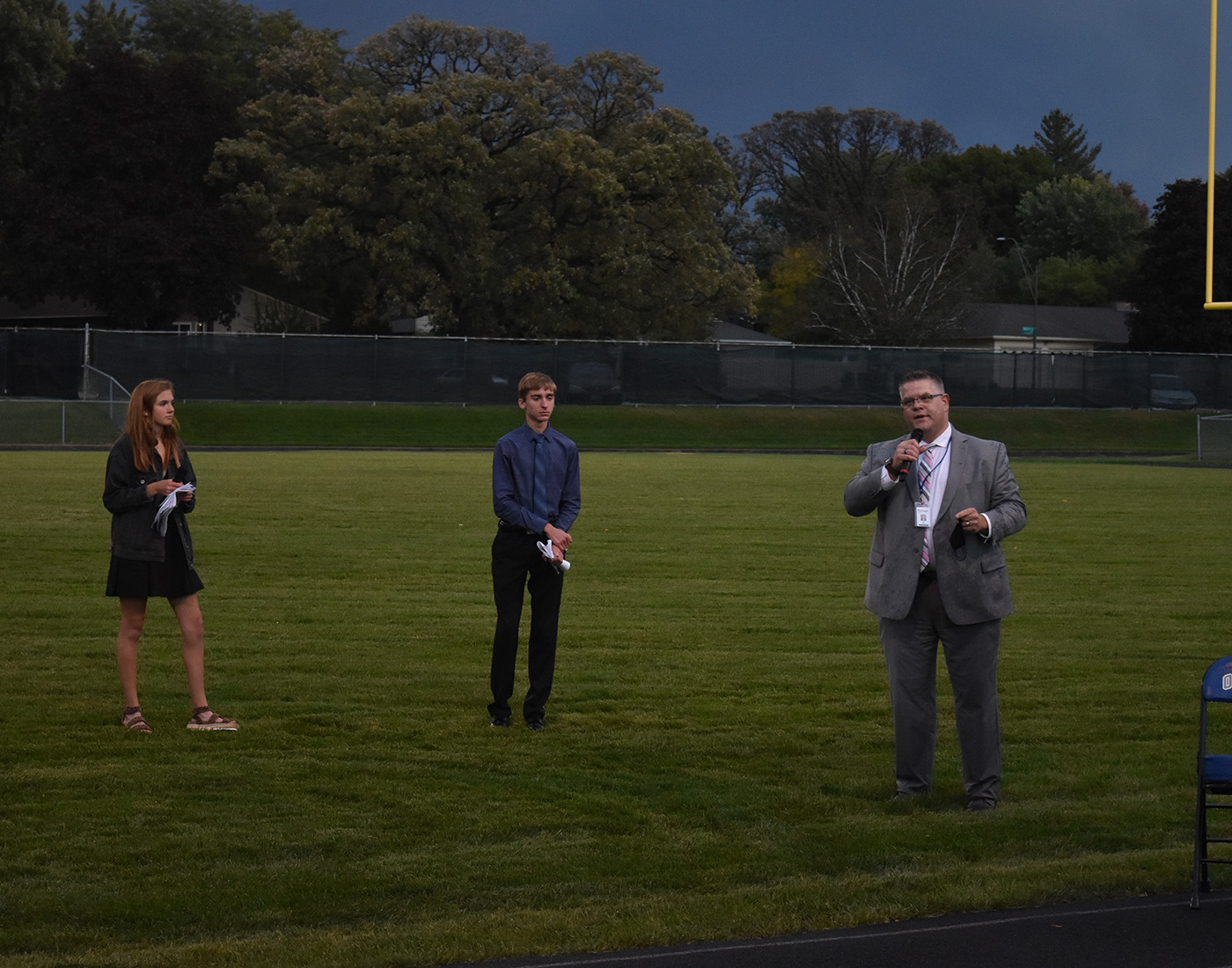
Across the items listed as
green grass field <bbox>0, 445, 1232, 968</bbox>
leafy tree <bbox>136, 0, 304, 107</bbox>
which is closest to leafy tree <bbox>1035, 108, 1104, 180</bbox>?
leafy tree <bbox>136, 0, 304, 107</bbox>

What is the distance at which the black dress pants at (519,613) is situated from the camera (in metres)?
8.30

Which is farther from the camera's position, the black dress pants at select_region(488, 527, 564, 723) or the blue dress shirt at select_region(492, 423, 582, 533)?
the black dress pants at select_region(488, 527, 564, 723)

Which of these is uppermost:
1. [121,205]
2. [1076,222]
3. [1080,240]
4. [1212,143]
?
[1076,222]

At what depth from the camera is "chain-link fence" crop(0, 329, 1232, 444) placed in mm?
41188

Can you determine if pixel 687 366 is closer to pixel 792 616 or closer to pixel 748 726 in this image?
pixel 792 616

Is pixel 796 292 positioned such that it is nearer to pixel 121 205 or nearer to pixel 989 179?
Result: pixel 989 179

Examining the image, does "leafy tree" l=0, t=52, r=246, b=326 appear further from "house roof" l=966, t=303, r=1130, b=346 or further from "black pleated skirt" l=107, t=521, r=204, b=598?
"black pleated skirt" l=107, t=521, r=204, b=598

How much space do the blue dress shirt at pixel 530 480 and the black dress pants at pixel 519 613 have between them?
5.5 inches

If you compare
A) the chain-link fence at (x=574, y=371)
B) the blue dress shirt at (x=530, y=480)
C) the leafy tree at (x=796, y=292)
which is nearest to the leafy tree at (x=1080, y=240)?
the leafy tree at (x=796, y=292)

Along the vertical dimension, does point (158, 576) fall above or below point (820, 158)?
below

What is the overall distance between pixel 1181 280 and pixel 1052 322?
46.0 ft

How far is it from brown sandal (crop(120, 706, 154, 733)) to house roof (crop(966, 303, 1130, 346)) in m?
71.8

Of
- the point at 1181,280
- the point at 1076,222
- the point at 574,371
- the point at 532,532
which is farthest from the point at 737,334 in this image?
the point at 532,532

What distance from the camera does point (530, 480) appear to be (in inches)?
326
